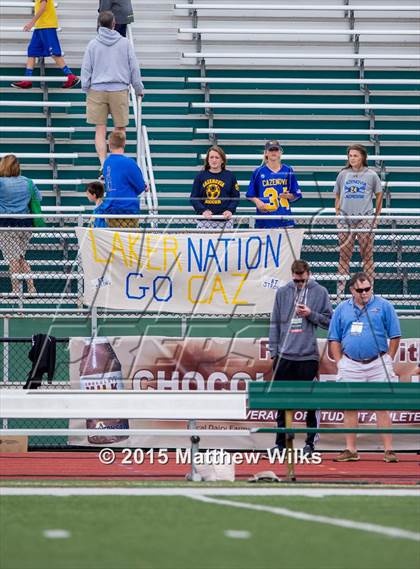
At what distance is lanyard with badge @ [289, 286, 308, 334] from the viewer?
12320mm

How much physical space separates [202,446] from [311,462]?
1276mm

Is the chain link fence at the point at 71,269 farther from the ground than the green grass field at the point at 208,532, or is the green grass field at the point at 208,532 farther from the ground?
the chain link fence at the point at 71,269

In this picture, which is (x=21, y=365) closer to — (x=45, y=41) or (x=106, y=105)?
(x=106, y=105)

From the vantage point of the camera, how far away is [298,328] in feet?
40.5

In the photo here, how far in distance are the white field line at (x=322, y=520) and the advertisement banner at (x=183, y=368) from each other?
4250mm

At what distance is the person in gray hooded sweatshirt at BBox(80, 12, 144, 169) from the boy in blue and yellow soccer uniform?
106 inches

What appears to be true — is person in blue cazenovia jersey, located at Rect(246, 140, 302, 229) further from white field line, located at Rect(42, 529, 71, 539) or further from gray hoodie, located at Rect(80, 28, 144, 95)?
white field line, located at Rect(42, 529, 71, 539)

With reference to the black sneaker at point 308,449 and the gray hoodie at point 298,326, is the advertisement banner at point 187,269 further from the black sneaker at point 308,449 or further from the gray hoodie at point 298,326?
the black sneaker at point 308,449

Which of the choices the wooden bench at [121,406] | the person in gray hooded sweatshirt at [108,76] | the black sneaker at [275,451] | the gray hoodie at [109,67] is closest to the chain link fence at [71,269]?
the black sneaker at [275,451]

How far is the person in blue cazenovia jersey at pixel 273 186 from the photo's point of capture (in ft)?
46.3

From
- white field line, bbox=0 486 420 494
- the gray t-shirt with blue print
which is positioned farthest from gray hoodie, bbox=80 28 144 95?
white field line, bbox=0 486 420 494

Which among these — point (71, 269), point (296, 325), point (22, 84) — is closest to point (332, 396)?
point (296, 325)

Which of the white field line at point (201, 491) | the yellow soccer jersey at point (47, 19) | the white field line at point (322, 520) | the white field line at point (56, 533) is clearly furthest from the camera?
the yellow soccer jersey at point (47, 19)

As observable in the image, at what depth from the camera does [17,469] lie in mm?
11344
